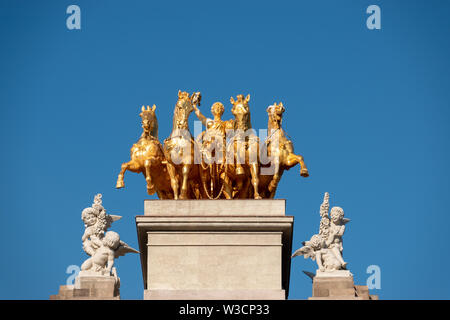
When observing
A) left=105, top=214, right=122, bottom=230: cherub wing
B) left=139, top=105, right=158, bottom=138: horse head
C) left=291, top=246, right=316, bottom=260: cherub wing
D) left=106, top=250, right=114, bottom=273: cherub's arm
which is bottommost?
left=106, top=250, right=114, bottom=273: cherub's arm

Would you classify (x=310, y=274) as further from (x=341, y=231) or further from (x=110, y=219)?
(x=110, y=219)

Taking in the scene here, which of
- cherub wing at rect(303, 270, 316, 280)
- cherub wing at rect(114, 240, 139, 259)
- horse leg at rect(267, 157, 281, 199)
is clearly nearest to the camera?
cherub wing at rect(303, 270, 316, 280)

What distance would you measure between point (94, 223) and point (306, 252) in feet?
18.6

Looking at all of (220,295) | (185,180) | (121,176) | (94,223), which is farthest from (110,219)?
(220,295)

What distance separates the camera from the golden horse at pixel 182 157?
154ft

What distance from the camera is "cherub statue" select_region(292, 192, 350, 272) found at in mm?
46250

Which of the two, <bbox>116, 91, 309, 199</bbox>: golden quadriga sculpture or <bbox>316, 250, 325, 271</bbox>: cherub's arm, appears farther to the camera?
<bbox>116, 91, 309, 199</bbox>: golden quadriga sculpture

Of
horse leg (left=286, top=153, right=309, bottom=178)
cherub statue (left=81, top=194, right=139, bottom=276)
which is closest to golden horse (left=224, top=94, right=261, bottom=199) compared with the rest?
horse leg (left=286, top=153, right=309, bottom=178)

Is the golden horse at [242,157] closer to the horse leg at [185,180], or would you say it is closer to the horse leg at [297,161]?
the horse leg at [297,161]

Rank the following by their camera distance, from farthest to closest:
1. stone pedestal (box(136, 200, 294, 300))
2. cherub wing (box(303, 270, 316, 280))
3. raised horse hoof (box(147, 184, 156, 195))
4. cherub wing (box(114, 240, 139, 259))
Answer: raised horse hoof (box(147, 184, 156, 195))
cherub wing (box(114, 240, 139, 259))
cherub wing (box(303, 270, 316, 280))
stone pedestal (box(136, 200, 294, 300))

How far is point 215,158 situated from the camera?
4703 cm

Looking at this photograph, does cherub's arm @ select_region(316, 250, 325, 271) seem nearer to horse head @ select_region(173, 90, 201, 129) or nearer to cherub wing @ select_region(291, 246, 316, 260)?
cherub wing @ select_region(291, 246, 316, 260)

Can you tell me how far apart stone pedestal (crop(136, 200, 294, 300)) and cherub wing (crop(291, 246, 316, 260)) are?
0.54m
